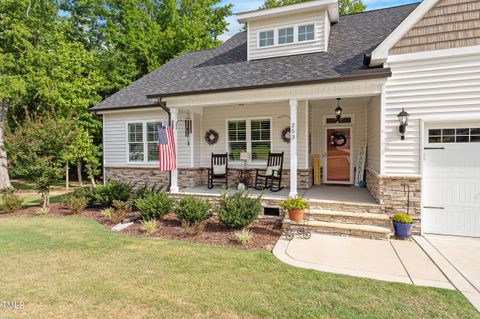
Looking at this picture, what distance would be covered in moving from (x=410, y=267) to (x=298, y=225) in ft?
7.26

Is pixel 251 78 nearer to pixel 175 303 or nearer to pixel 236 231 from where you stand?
pixel 236 231

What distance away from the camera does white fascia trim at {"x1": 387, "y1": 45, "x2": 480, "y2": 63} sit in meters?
5.23

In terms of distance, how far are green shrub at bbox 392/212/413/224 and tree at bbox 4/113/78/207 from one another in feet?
30.7

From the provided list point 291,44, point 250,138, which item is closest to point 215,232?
point 250,138

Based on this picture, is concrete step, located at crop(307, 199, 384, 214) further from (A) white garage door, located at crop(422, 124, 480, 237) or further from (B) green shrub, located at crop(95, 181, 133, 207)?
(B) green shrub, located at crop(95, 181, 133, 207)

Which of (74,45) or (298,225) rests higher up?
(74,45)

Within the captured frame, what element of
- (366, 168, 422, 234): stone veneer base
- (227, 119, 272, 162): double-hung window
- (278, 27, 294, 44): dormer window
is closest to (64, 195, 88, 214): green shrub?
(227, 119, 272, 162): double-hung window

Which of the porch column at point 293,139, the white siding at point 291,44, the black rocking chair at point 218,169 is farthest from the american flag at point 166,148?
the white siding at point 291,44

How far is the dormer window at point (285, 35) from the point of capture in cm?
864

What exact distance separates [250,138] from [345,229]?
15.4 feet

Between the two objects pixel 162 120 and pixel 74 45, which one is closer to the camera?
pixel 162 120

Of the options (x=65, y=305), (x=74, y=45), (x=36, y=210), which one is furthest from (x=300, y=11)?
(x=74, y=45)

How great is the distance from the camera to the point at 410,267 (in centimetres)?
409

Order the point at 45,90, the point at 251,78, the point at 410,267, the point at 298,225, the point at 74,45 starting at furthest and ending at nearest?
the point at 74,45 < the point at 45,90 < the point at 251,78 < the point at 298,225 < the point at 410,267
